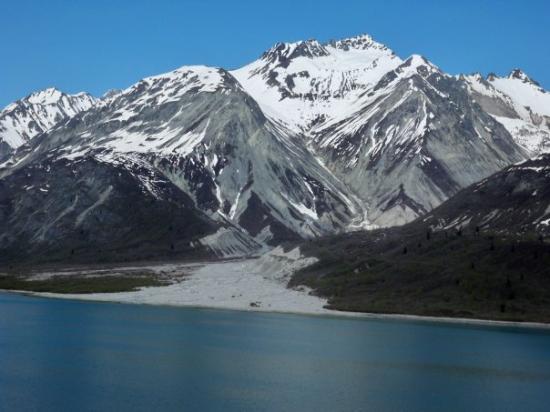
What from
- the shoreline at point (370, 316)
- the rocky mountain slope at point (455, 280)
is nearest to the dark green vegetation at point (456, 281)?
the rocky mountain slope at point (455, 280)

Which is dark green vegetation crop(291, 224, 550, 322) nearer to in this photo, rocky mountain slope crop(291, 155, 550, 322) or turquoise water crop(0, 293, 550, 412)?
rocky mountain slope crop(291, 155, 550, 322)

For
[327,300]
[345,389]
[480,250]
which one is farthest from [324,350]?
[480,250]

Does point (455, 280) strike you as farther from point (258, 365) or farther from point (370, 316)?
point (258, 365)

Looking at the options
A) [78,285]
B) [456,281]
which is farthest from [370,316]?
[78,285]

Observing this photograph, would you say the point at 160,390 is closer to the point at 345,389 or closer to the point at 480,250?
the point at 345,389

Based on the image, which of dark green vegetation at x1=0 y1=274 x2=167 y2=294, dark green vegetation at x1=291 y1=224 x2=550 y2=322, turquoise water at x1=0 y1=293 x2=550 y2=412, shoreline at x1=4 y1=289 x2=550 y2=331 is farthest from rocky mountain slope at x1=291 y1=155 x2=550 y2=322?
dark green vegetation at x1=0 y1=274 x2=167 y2=294

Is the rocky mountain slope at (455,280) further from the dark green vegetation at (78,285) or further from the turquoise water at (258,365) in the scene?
→ the dark green vegetation at (78,285)
